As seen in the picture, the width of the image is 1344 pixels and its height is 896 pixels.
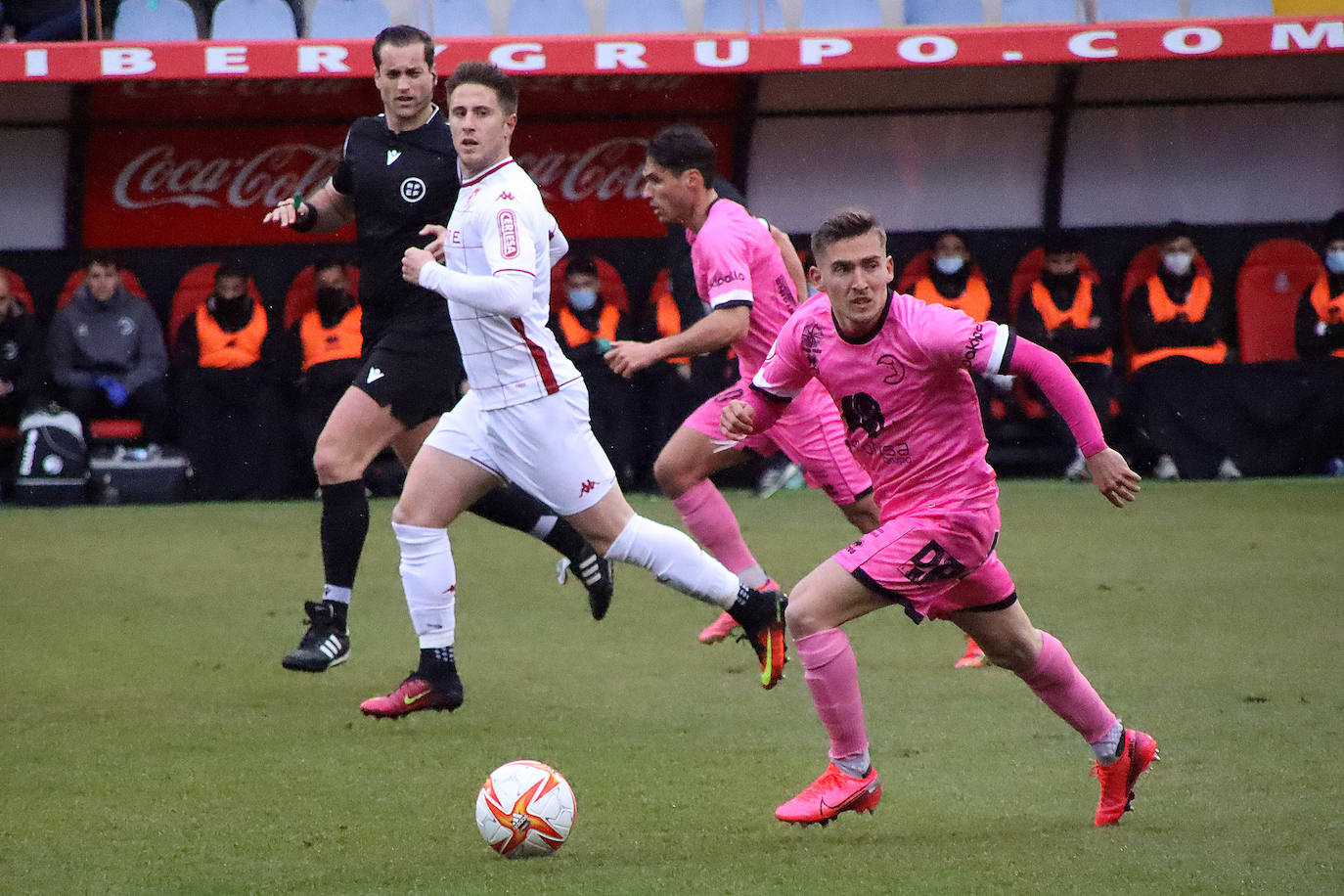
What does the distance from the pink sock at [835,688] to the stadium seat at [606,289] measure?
8295mm

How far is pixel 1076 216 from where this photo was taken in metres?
13.3

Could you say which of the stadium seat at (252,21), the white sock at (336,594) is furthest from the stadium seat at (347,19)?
the white sock at (336,594)

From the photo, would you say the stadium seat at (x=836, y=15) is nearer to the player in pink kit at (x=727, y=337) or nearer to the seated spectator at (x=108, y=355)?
the seated spectator at (x=108, y=355)

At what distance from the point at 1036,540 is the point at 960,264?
11.2 ft

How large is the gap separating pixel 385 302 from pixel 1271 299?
28.7 ft

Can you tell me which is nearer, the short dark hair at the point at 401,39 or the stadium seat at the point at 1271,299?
the short dark hair at the point at 401,39

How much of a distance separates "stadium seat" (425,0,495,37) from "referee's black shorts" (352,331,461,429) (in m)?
6.88

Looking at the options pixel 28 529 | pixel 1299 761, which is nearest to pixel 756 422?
pixel 1299 761

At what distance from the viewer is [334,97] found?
12.8m

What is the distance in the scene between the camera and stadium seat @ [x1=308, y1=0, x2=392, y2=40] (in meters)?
12.2

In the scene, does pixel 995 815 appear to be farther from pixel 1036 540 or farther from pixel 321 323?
pixel 321 323

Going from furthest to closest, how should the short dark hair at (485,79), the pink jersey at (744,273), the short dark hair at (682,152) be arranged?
1. the short dark hair at (682,152)
2. the pink jersey at (744,273)
3. the short dark hair at (485,79)

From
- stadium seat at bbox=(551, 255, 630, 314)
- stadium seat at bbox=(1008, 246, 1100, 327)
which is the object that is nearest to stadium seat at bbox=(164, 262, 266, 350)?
stadium seat at bbox=(551, 255, 630, 314)

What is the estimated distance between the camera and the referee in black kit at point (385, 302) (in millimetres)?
5676
